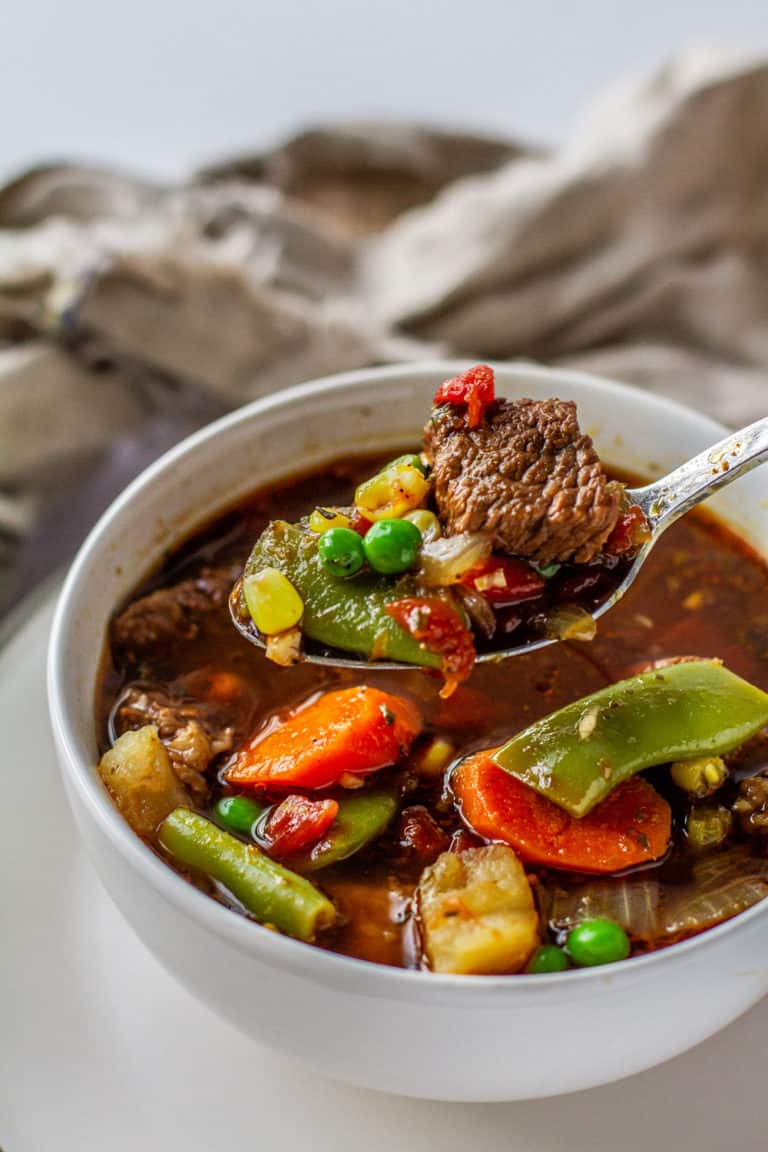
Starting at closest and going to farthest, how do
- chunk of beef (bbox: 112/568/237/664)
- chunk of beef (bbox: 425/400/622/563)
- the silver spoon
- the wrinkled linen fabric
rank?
chunk of beef (bbox: 425/400/622/563) < the silver spoon < chunk of beef (bbox: 112/568/237/664) < the wrinkled linen fabric

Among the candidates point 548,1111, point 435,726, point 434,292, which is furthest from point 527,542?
point 434,292

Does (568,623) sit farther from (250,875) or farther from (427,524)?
(250,875)

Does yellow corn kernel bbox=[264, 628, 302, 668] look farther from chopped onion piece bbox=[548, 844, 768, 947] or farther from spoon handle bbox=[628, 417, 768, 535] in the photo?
spoon handle bbox=[628, 417, 768, 535]

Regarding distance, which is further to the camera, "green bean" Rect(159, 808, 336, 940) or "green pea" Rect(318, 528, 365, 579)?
"green pea" Rect(318, 528, 365, 579)

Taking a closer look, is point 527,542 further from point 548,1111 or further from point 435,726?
point 548,1111

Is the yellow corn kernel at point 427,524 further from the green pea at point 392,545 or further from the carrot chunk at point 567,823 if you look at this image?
the carrot chunk at point 567,823

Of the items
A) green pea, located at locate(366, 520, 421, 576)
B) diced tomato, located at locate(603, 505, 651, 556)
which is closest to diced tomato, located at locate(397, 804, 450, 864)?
green pea, located at locate(366, 520, 421, 576)

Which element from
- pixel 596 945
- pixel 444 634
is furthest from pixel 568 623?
pixel 596 945
